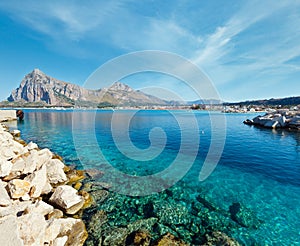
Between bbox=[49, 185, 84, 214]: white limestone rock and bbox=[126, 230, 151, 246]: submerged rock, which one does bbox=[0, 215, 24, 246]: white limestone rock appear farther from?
bbox=[126, 230, 151, 246]: submerged rock

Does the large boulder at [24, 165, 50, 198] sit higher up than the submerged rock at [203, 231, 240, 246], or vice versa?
the large boulder at [24, 165, 50, 198]

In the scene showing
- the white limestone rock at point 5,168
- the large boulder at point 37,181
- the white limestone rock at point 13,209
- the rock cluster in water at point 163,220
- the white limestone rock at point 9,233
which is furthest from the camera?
the white limestone rock at point 5,168

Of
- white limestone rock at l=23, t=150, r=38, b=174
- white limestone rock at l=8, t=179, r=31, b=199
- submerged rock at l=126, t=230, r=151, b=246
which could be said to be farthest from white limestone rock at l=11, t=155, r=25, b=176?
submerged rock at l=126, t=230, r=151, b=246

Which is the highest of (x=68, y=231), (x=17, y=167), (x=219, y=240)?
(x=17, y=167)

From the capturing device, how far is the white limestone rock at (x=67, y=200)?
7535 mm

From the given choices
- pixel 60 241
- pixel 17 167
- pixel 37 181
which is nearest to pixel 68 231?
pixel 60 241

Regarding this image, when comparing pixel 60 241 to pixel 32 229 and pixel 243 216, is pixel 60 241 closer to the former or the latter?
pixel 32 229

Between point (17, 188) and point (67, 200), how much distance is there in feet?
7.65

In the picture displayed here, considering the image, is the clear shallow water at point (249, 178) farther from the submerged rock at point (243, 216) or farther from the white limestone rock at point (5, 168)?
the white limestone rock at point (5, 168)

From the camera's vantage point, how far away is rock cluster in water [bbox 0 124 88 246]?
4891 millimetres

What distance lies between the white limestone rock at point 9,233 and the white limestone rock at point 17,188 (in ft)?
9.25

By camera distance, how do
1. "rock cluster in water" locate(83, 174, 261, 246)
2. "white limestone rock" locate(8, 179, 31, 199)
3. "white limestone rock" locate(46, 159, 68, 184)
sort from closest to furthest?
1. "rock cluster in water" locate(83, 174, 261, 246)
2. "white limestone rock" locate(8, 179, 31, 199)
3. "white limestone rock" locate(46, 159, 68, 184)

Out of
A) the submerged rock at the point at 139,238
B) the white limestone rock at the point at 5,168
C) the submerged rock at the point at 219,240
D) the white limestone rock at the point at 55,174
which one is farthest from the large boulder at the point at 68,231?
the submerged rock at the point at 219,240

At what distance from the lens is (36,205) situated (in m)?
6.76
